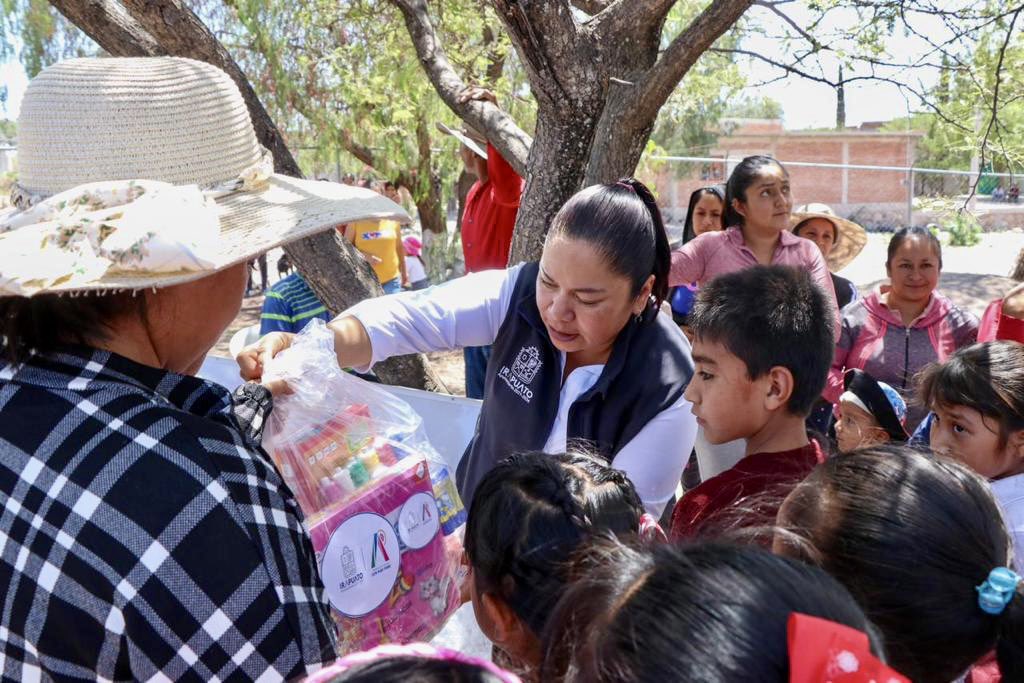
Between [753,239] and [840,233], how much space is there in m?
1.31

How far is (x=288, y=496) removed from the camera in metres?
1.18

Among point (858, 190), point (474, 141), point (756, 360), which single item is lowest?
point (858, 190)

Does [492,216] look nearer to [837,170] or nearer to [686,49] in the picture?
[686,49]

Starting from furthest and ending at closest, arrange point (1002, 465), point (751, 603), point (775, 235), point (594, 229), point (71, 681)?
1. point (775, 235)
2. point (1002, 465)
3. point (594, 229)
4. point (71, 681)
5. point (751, 603)

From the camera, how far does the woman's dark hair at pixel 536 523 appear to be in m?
1.51

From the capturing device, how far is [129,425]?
111 centimetres

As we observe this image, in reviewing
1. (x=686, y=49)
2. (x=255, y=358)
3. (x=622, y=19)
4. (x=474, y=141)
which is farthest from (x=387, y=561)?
(x=474, y=141)

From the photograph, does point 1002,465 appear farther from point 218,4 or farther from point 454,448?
point 218,4

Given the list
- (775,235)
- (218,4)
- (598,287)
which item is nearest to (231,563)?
(598,287)

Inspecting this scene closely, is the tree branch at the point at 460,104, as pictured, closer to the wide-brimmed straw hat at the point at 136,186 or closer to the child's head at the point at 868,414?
the child's head at the point at 868,414

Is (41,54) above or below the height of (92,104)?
above

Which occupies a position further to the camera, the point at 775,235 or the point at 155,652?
the point at 775,235

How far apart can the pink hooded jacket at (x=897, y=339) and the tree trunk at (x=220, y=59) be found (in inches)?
79.0

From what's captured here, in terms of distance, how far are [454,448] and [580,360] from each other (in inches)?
50.7
